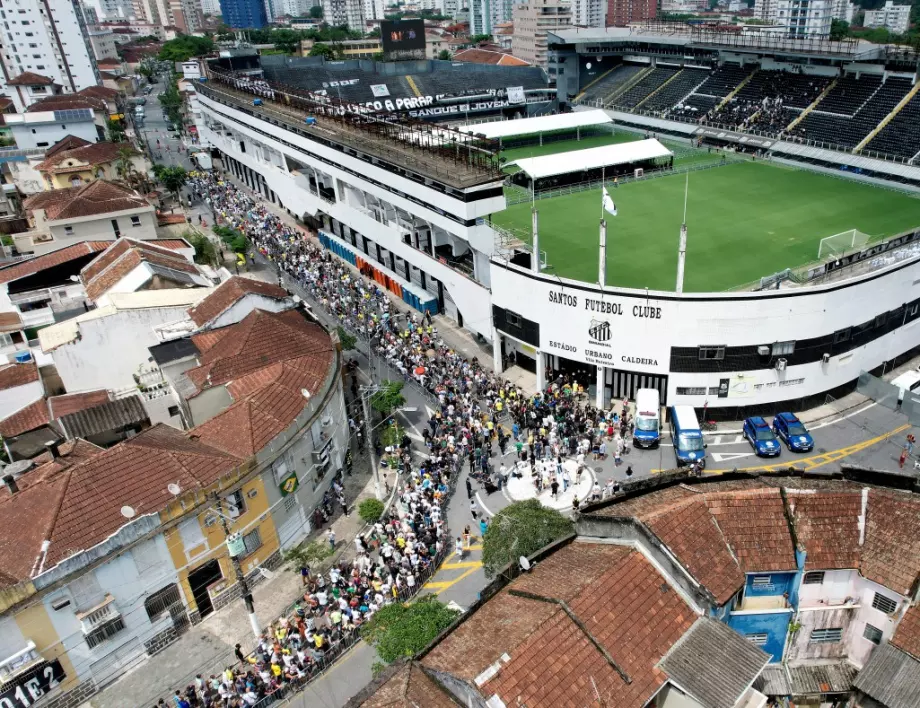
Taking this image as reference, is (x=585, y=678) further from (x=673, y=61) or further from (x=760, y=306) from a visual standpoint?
(x=673, y=61)

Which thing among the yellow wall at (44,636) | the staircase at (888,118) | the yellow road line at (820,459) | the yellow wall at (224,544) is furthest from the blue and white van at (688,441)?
the staircase at (888,118)

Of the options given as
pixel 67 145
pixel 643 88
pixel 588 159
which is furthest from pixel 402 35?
pixel 588 159

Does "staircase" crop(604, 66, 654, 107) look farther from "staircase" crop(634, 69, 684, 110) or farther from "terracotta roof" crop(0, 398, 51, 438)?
"terracotta roof" crop(0, 398, 51, 438)

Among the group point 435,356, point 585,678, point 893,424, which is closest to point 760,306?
point 893,424

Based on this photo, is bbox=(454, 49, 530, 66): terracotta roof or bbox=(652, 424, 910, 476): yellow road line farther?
bbox=(454, 49, 530, 66): terracotta roof

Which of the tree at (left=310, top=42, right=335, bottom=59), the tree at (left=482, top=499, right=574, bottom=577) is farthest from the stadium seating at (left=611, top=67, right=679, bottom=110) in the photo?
the tree at (left=310, top=42, right=335, bottom=59)

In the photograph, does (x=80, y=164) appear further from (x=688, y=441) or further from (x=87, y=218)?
(x=688, y=441)

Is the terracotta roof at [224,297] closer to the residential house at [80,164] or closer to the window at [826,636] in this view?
the window at [826,636]
